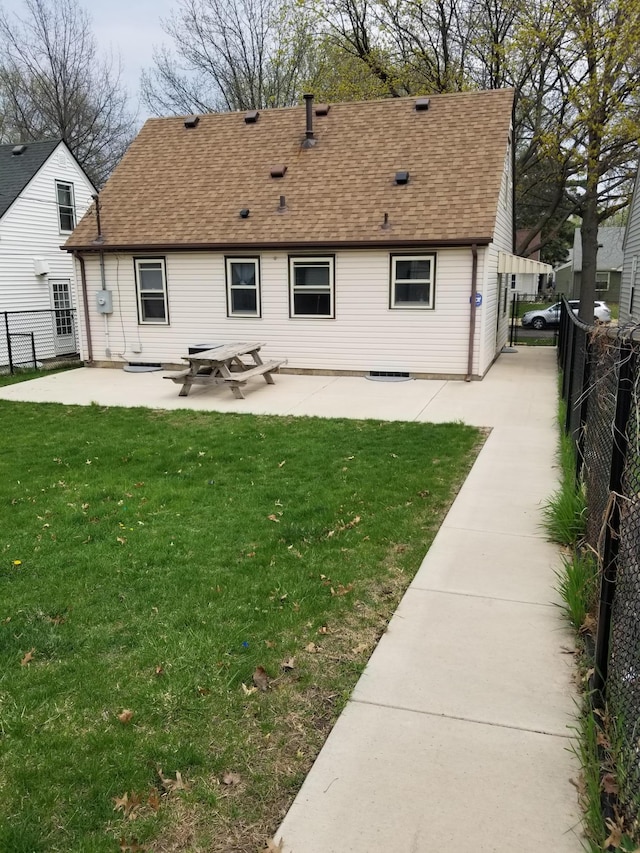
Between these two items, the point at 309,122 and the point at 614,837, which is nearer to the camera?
the point at 614,837

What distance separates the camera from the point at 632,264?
17375mm

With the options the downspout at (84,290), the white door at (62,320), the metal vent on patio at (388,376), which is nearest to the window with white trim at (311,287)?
the metal vent on patio at (388,376)

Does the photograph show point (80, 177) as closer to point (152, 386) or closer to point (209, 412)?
point (152, 386)

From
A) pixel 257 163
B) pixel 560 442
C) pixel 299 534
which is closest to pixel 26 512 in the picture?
pixel 299 534

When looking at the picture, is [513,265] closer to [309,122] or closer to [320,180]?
[320,180]

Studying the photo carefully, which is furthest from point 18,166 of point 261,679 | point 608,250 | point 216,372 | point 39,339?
point 608,250

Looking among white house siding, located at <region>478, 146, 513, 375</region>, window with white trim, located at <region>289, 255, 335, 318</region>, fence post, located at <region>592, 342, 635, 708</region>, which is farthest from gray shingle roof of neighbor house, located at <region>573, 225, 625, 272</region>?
fence post, located at <region>592, 342, 635, 708</region>

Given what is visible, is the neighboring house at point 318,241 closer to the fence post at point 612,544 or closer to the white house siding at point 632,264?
the white house siding at point 632,264

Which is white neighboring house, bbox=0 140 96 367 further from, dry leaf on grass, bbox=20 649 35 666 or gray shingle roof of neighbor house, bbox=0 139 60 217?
dry leaf on grass, bbox=20 649 35 666

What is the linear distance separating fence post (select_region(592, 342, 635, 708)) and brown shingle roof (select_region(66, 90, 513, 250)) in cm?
998

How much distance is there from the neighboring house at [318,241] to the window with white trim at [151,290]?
0.11 ft

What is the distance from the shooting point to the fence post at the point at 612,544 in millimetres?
2922

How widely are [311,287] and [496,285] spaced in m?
4.45

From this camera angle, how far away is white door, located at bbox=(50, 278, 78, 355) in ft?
63.5
